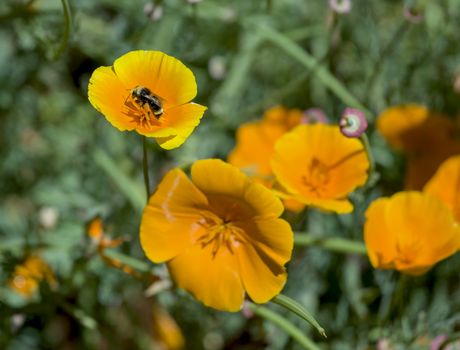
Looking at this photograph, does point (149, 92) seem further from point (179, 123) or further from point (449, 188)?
point (449, 188)

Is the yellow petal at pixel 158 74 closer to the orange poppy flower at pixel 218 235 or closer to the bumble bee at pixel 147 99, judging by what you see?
A: the bumble bee at pixel 147 99

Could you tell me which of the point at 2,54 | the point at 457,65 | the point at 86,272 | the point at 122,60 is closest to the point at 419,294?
the point at 457,65

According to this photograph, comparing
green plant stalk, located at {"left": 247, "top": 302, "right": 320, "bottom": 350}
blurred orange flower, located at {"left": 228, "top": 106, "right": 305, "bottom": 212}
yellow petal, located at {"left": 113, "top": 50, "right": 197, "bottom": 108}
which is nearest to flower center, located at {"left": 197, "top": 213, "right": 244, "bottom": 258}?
green plant stalk, located at {"left": 247, "top": 302, "right": 320, "bottom": 350}

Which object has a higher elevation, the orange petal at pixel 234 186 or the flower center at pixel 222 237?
the orange petal at pixel 234 186

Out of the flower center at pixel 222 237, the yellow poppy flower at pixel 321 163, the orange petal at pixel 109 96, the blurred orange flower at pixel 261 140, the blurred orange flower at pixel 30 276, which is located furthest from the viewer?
the blurred orange flower at pixel 261 140

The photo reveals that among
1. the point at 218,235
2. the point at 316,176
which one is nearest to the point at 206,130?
the point at 316,176

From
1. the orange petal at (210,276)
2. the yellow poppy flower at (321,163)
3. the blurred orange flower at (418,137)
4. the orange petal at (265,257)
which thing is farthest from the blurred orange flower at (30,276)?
the blurred orange flower at (418,137)
